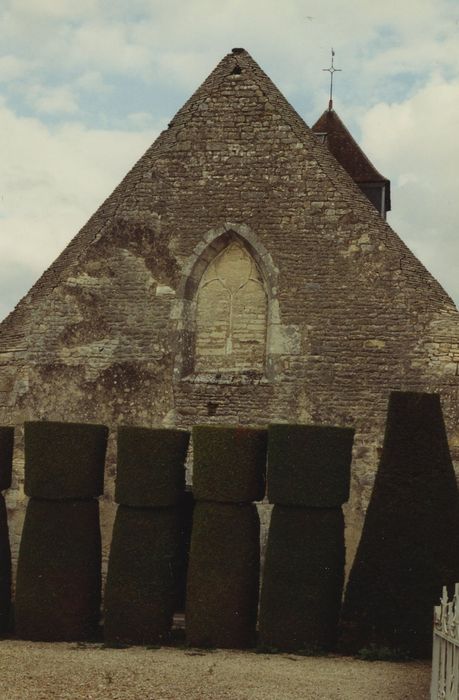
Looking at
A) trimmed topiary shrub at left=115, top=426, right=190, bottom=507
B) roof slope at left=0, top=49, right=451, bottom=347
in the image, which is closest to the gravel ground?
trimmed topiary shrub at left=115, top=426, right=190, bottom=507

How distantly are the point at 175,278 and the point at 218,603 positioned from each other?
5563 mm

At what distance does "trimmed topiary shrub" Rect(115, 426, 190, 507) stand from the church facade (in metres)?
2.94

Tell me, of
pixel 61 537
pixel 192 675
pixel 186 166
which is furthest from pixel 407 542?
pixel 186 166

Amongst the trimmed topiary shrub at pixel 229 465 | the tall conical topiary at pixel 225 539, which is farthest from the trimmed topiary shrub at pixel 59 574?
the trimmed topiary shrub at pixel 229 465

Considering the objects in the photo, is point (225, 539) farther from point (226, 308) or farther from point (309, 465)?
point (226, 308)

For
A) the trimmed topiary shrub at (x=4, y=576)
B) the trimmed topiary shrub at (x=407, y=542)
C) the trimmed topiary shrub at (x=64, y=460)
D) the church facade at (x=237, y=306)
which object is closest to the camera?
the trimmed topiary shrub at (x=407, y=542)

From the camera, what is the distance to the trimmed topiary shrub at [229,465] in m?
10.9

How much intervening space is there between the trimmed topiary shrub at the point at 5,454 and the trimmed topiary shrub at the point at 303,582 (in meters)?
3.37

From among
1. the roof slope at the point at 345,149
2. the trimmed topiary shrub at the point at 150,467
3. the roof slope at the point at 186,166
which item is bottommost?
the trimmed topiary shrub at the point at 150,467

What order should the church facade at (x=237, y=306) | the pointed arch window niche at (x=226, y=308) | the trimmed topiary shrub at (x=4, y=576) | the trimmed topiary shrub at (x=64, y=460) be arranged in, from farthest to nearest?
the pointed arch window niche at (x=226, y=308) → the church facade at (x=237, y=306) → the trimmed topiary shrub at (x=4, y=576) → the trimmed topiary shrub at (x=64, y=460)

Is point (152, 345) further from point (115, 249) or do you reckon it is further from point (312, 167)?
point (312, 167)

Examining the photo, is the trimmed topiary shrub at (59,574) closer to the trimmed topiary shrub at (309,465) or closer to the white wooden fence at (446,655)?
the trimmed topiary shrub at (309,465)

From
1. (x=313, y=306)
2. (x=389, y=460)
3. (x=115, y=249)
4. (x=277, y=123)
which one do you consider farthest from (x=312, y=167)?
(x=389, y=460)

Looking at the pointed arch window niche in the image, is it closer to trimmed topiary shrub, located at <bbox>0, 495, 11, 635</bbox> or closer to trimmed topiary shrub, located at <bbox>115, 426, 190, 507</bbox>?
trimmed topiary shrub, located at <bbox>115, 426, 190, 507</bbox>
